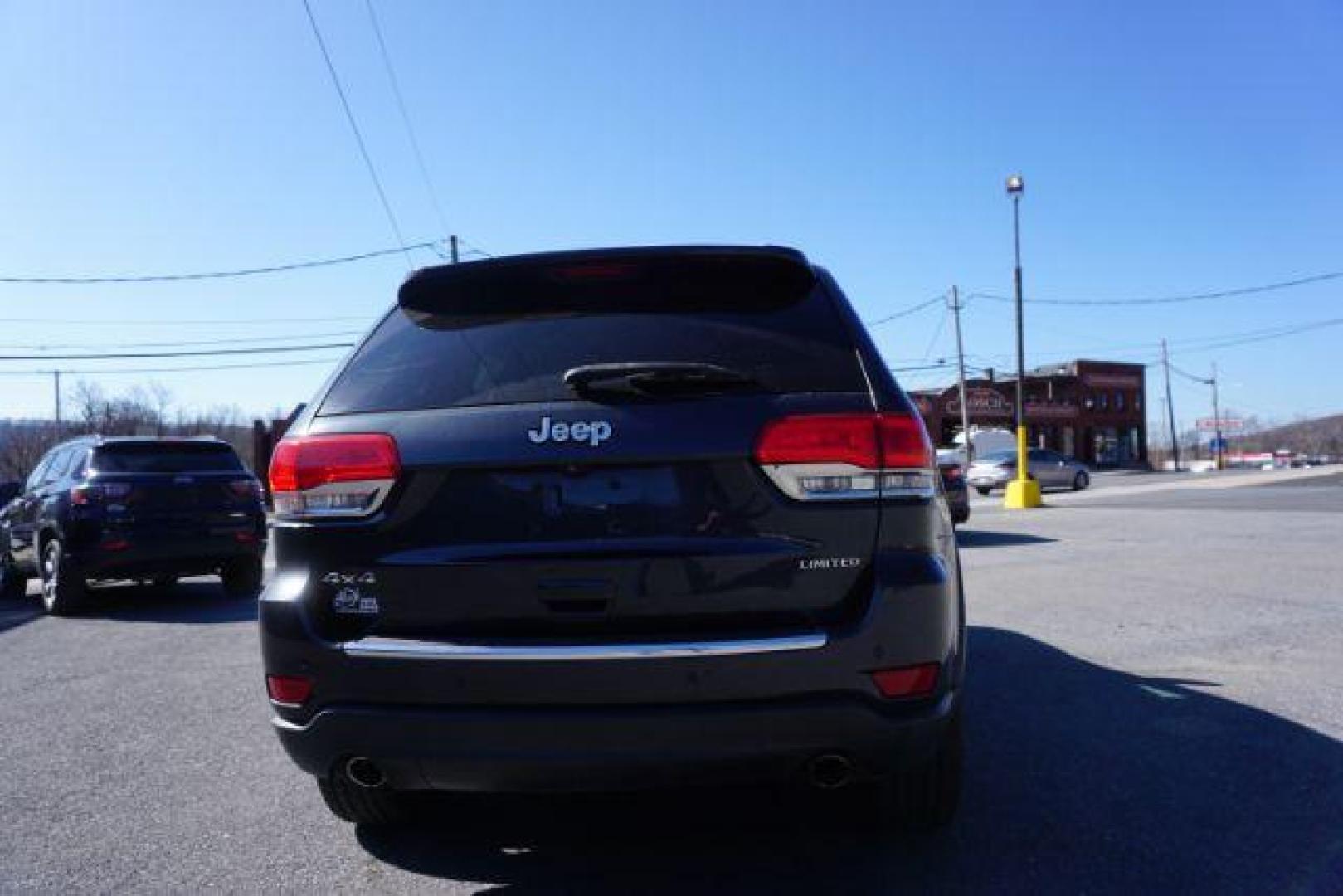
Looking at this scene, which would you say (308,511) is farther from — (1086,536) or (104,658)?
(1086,536)

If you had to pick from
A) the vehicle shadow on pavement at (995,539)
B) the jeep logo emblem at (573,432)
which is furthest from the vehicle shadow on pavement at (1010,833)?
the vehicle shadow on pavement at (995,539)

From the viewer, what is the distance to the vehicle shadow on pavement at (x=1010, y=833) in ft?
9.30

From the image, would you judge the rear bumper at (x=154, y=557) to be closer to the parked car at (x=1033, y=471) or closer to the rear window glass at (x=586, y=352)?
the rear window glass at (x=586, y=352)

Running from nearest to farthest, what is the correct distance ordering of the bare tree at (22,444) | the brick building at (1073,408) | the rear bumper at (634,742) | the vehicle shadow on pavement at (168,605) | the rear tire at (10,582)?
1. the rear bumper at (634,742)
2. the vehicle shadow on pavement at (168,605)
3. the rear tire at (10,582)
4. the brick building at (1073,408)
5. the bare tree at (22,444)

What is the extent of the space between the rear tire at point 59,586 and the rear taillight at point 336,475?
25.3 ft

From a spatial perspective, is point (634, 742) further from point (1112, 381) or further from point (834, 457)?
point (1112, 381)

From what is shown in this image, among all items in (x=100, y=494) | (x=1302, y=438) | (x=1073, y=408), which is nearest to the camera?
(x=100, y=494)

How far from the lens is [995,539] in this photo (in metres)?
14.1

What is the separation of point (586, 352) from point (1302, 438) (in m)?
152

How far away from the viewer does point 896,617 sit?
2432 mm

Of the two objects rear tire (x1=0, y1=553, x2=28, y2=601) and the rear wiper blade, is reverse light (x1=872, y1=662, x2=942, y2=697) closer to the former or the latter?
the rear wiper blade

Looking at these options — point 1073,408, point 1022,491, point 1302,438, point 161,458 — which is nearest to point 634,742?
point 161,458

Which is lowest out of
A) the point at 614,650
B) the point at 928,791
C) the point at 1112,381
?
the point at 928,791

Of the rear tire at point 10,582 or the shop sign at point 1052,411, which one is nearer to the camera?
the rear tire at point 10,582
